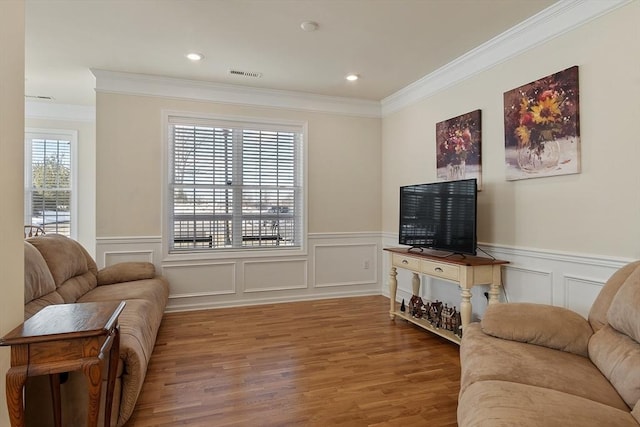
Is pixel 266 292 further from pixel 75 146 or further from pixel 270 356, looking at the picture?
pixel 75 146

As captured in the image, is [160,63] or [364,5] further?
[160,63]

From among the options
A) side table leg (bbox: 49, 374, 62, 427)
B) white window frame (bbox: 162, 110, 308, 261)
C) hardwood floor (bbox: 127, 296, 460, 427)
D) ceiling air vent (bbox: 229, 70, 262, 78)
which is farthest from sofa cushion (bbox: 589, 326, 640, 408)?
ceiling air vent (bbox: 229, 70, 262, 78)

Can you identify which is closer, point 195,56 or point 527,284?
point 527,284

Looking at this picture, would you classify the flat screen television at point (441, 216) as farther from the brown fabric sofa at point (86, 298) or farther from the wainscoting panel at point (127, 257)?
the wainscoting panel at point (127, 257)

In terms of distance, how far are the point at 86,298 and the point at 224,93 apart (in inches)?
106

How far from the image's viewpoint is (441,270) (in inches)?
126

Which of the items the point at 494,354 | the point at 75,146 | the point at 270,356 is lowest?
the point at 270,356

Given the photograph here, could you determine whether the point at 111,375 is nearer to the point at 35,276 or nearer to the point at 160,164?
the point at 35,276

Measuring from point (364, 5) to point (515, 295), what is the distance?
8.58 feet

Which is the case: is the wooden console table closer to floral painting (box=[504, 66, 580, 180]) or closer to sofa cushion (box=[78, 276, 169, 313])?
floral painting (box=[504, 66, 580, 180])

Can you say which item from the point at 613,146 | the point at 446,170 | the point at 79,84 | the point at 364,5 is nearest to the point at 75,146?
the point at 79,84

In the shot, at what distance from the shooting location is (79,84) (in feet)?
14.4

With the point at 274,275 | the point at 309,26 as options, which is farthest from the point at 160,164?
the point at 309,26

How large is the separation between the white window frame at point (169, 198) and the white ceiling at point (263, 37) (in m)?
0.45
